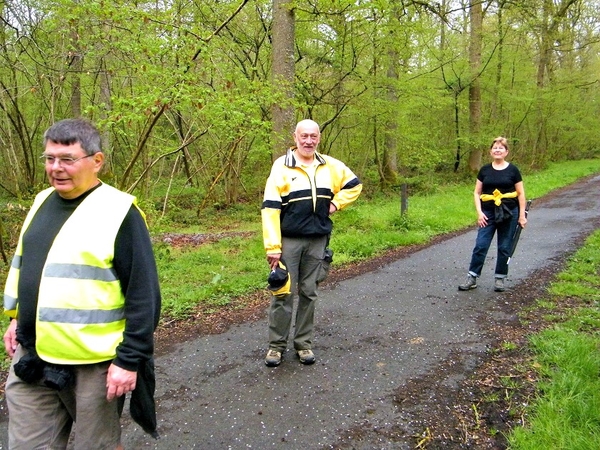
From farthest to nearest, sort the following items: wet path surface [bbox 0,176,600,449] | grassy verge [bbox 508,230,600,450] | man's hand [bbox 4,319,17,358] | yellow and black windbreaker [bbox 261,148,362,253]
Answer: yellow and black windbreaker [bbox 261,148,362,253]
wet path surface [bbox 0,176,600,449]
grassy verge [bbox 508,230,600,450]
man's hand [bbox 4,319,17,358]

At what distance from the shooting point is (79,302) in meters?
1.98

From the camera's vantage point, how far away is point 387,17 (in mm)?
10281

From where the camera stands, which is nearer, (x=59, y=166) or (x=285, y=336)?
(x=59, y=166)

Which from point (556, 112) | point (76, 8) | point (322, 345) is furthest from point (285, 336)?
point (556, 112)

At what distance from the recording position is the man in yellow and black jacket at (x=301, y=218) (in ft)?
12.4

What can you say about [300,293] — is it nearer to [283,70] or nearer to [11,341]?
[11,341]

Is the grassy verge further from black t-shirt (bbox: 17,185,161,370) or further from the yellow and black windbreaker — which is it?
black t-shirt (bbox: 17,185,161,370)

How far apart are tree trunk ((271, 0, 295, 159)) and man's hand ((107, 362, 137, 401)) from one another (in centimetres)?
650

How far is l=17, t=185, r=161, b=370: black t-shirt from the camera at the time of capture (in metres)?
2.03

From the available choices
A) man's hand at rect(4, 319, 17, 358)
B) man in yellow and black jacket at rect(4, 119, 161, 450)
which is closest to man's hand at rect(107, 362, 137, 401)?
man in yellow and black jacket at rect(4, 119, 161, 450)

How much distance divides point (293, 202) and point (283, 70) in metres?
5.05

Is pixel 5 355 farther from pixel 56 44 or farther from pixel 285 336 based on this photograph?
pixel 56 44

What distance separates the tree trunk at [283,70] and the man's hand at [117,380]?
650 cm

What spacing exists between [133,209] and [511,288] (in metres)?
5.28
